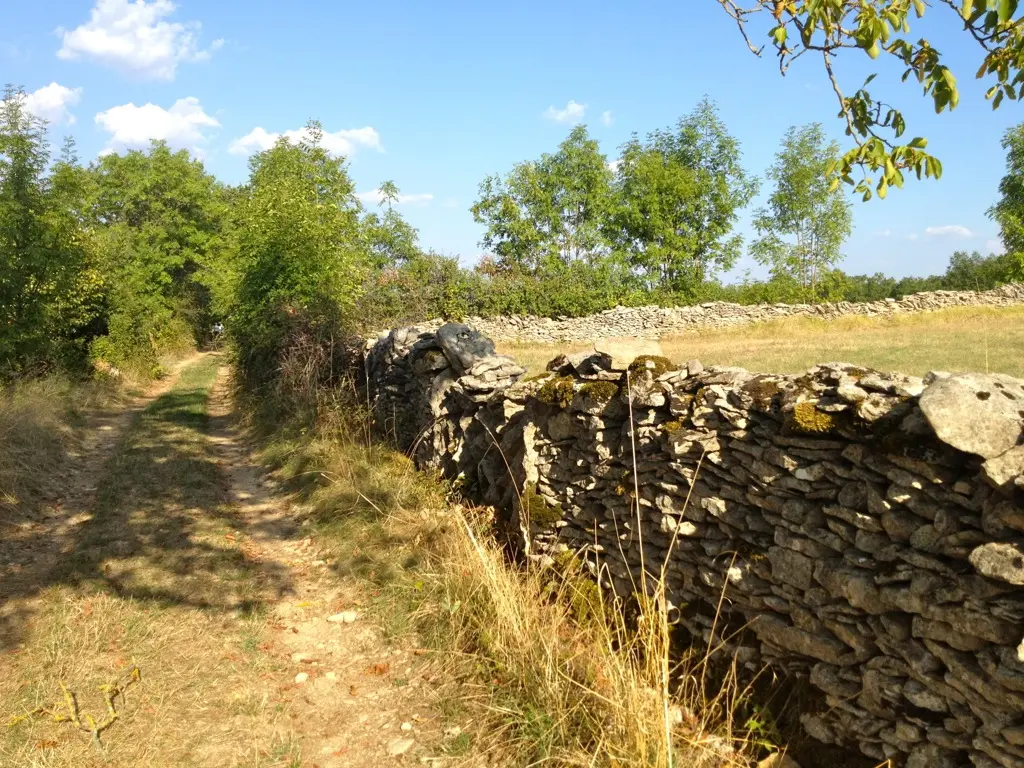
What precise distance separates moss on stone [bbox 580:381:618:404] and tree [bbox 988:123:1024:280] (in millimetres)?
48079

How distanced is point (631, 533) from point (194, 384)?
22469 mm

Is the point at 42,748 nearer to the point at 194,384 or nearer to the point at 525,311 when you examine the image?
the point at 194,384

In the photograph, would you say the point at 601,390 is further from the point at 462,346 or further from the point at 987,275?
the point at 987,275

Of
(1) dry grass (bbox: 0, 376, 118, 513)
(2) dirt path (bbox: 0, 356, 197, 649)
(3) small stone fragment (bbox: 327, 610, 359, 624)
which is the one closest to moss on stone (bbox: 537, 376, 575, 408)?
(3) small stone fragment (bbox: 327, 610, 359, 624)

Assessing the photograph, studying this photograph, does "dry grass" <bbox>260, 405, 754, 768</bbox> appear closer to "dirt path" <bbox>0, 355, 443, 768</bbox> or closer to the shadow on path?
"dirt path" <bbox>0, 355, 443, 768</bbox>

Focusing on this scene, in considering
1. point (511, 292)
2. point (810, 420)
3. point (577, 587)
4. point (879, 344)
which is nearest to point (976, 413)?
point (810, 420)

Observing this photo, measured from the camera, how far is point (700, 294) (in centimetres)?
4103

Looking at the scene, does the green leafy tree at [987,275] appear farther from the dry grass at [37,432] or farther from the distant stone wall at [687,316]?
the dry grass at [37,432]

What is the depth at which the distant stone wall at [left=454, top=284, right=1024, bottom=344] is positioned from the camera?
28.8m

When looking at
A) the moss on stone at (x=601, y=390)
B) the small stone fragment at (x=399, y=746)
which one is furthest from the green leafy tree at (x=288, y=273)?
the small stone fragment at (x=399, y=746)

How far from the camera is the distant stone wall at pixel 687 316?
28750 millimetres

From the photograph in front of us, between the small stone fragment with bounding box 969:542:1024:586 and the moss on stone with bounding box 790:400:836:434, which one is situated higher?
the moss on stone with bounding box 790:400:836:434

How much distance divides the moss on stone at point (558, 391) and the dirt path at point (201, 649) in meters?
2.26

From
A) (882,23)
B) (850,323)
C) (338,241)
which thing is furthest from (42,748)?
(850,323)
